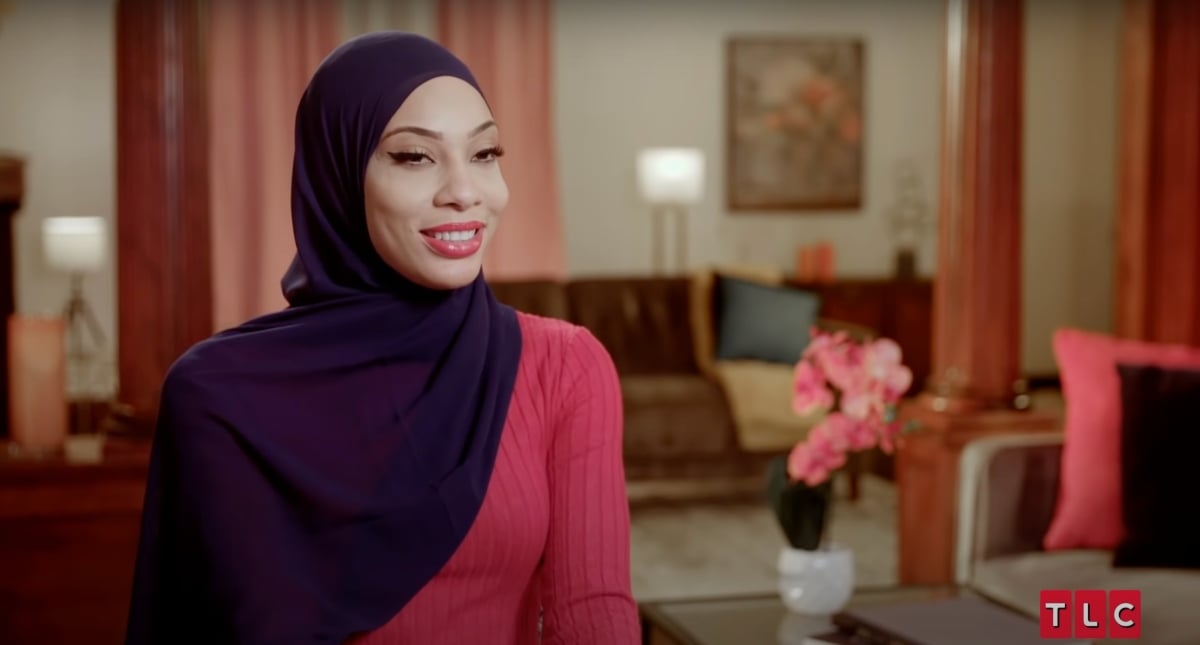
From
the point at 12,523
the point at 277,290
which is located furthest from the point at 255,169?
the point at 12,523

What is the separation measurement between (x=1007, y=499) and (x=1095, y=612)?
14.8 inches

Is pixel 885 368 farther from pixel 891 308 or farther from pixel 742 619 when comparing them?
pixel 891 308

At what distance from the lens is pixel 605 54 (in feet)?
22.0

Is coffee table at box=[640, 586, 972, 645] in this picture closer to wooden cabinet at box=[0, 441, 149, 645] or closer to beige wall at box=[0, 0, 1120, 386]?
wooden cabinet at box=[0, 441, 149, 645]

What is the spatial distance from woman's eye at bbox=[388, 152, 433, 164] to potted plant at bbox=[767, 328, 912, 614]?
41.3 inches

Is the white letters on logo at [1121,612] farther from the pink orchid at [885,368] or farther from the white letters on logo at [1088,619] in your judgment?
the pink orchid at [885,368]

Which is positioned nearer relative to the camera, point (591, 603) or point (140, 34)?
point (591, 603)

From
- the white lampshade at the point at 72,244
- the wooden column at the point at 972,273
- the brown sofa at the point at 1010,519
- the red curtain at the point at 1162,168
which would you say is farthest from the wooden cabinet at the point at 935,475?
the white lampshade at the point at 72,244

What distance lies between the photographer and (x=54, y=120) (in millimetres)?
5809

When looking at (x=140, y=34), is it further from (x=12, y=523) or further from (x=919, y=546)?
(x=919, y=546)

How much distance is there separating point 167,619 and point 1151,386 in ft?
6.06

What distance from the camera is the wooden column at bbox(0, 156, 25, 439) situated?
4.57 metres

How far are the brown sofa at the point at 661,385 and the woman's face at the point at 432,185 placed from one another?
3397 millimetres

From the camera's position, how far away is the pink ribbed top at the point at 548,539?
1178 millimetres
